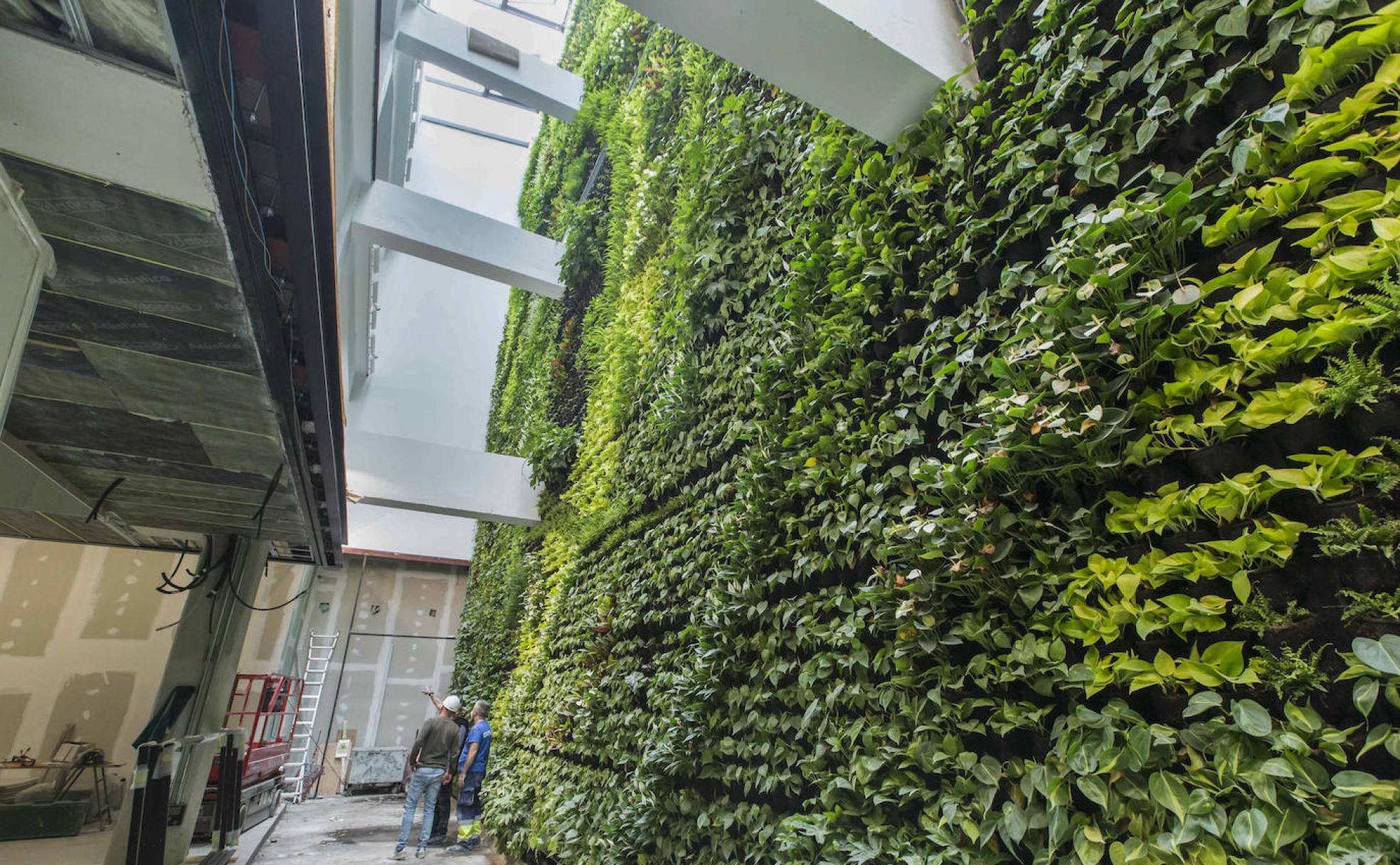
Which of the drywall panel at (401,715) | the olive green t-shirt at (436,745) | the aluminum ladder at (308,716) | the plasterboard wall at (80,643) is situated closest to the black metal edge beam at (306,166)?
the olive green t-shirt at (436,745)

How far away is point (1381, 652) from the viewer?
2.86 feet

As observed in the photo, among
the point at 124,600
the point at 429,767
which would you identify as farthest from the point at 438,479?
the point at 124,600

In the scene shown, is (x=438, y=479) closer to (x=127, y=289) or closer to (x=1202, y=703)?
(x=127, y=289)

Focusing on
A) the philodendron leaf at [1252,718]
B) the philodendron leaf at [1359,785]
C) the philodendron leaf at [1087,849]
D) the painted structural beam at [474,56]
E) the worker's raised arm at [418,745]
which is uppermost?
the painted structural beam at [474,56]

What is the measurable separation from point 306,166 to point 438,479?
468 cm

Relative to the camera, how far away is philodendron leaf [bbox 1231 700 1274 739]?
971mm

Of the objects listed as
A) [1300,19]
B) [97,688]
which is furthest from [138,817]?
[97,688]

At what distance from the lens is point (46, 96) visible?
4.15ft

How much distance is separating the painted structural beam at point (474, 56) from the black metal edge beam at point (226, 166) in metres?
3.98

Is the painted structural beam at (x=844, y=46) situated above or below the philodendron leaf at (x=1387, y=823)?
above

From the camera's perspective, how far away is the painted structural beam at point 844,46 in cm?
176

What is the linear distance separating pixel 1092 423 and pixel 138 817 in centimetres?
478

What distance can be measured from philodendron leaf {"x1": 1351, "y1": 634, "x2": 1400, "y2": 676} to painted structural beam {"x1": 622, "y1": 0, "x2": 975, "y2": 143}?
1.62 metres

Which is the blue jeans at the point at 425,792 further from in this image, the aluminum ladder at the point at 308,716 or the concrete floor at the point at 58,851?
Result: the aluminum ladder at the point at 308,716
